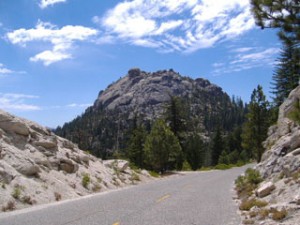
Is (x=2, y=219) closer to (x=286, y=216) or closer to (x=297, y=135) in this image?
(x=286, y=216)

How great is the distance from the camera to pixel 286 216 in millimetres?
9188

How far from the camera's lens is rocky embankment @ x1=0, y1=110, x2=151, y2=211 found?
14.9 m

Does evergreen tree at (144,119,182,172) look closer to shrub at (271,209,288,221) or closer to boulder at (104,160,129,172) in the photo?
boulder at (104,160,129,172)

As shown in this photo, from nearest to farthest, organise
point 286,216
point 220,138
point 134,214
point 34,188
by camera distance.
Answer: point 286,216
point 134,214
point 34,188
point 220,138

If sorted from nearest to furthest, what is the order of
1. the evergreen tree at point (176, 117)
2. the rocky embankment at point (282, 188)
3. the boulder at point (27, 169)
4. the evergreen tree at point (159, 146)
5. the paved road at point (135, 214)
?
1. the rocky embankment at point (282, 188)
2. the paved road at point (135, 214)
3. the boulder at point (27, 169)
4. the evergreen tree at point (159, 146)
5. the evergreen tree at point (176, 117)

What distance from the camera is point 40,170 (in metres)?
18.0

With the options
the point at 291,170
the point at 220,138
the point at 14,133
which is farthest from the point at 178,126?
the point at 291,170

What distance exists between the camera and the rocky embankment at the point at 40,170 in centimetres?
1485

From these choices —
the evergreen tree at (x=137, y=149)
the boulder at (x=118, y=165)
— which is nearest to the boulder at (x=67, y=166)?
the boulder at (x=118, y=165)

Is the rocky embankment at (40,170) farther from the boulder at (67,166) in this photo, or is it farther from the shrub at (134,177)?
the shrub at (134,177)

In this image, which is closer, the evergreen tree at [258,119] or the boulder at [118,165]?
the boulder at [118,165]

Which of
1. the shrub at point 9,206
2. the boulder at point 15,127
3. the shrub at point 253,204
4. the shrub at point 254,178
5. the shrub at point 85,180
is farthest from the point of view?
the shrub at point 85,180

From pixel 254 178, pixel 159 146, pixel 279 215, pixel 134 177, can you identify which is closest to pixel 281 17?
pixel 279 215

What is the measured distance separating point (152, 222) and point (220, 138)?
90660 millimetres
